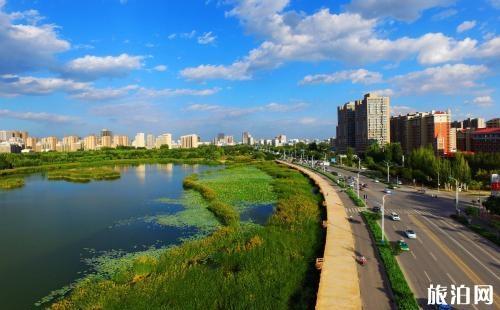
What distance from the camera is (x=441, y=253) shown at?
65.5ft

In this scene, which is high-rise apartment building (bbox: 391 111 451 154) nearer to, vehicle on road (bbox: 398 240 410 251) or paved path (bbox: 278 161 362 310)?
paved path (bbox: 278 161 362 310)

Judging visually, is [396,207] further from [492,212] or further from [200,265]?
[200,265]

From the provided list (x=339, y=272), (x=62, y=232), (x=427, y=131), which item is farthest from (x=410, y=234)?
(x=427, y=131)

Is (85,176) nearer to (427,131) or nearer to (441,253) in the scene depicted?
(441,253)

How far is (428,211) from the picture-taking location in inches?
1233

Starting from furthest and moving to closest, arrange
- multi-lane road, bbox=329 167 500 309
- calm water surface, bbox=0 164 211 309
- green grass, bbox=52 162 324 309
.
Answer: calm water surface, bbox=0 164 211 309 < multi-lane road, bbox=329 167 500 309 < green grass, bbox=52 162 324 309

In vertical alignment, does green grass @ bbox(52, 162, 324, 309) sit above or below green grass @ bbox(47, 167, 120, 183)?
below

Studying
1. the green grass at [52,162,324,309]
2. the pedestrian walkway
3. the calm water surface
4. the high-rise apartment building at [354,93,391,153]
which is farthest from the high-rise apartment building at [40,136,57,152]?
the green grass at [52,162,324,309]

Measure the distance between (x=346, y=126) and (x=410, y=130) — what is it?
1323 inches

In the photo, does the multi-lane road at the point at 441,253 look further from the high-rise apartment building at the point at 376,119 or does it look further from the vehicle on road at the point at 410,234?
the high-rise apartment building at the point at 376,119

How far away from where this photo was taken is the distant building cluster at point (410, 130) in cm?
6400

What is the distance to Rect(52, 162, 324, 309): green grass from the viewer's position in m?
15.0

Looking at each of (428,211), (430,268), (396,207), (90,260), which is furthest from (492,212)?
(90,260)

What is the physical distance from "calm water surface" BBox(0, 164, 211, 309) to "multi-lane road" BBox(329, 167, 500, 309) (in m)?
14.4
